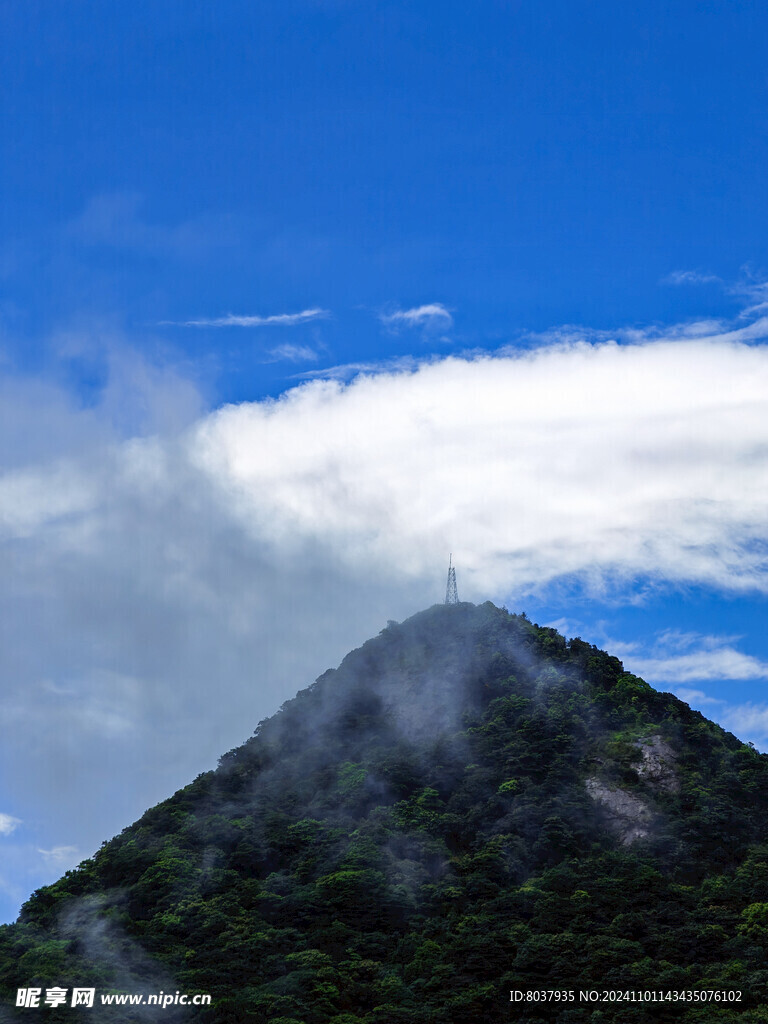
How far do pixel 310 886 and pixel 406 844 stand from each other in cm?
628

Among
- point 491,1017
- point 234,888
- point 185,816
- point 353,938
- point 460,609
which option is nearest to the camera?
point 491,1017

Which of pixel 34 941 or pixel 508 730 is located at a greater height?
pixel 508 730

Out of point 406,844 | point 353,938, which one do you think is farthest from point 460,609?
point 353,938

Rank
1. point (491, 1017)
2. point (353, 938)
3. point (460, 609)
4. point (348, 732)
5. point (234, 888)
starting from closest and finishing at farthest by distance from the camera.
Answer: point (491, 1017) → point (353, 938) → point (234, 888) → point (348, 732) → point (460, 609)

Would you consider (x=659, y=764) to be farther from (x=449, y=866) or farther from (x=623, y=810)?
(x=449, y=866)

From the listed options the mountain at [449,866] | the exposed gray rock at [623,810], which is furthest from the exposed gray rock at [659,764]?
the exposed gray rock at [623,810]

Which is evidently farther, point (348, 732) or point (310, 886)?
point (348, 732)

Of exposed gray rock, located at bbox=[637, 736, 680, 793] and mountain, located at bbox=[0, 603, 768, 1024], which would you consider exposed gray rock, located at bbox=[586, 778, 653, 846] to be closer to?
mountain, located at bbox=[0, 603, 768, 1024]

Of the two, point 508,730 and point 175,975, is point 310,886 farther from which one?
point 508,730

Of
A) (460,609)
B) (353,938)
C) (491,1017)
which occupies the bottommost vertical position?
(491,1017)

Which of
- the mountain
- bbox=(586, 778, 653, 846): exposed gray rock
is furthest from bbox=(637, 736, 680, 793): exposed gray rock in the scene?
bbox=(586, 778, 653, 846): exposed gray rock

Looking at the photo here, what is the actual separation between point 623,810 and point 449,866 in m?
10.9

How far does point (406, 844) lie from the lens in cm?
7400

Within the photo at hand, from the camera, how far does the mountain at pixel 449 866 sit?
61.9m
